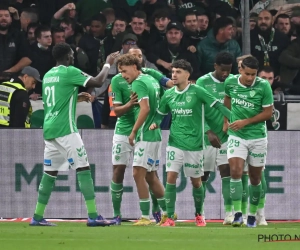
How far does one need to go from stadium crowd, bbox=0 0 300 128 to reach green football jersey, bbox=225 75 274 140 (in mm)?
3383

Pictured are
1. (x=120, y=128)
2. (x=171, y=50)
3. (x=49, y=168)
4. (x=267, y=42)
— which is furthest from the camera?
(x=267, y=42)

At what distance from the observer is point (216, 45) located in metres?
20.4

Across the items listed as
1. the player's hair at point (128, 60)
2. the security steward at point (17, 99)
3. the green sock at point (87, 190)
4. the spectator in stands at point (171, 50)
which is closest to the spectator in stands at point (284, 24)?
the spectator in stands at point (171, 50)

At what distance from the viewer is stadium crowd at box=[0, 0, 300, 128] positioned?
19.9 m

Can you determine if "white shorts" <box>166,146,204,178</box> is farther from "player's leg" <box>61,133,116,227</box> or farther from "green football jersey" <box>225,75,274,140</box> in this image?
"player's leg" <box>61,133,116,227</box>

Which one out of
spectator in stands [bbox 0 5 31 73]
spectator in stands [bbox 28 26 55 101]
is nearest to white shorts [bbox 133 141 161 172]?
spectator in stands [bbox 28 26 55 101]

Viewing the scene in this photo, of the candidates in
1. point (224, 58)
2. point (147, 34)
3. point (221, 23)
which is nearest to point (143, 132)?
point (224, 58)

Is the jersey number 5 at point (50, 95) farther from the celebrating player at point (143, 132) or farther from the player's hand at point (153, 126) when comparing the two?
the player's hand at point (153, 126)

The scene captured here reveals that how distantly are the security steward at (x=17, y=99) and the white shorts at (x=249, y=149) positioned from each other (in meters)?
3.93

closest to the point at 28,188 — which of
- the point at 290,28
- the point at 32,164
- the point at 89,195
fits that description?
the point at 32,164

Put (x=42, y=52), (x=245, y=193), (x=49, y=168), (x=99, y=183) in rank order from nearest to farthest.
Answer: (x=49, y=168)
(x=245, y=193)
(x=99, y=183)
(x=42, y=52)

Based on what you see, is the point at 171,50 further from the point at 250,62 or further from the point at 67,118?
the point at 67,118

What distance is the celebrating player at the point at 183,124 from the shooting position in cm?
1545

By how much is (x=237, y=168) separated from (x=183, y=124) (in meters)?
0.97
